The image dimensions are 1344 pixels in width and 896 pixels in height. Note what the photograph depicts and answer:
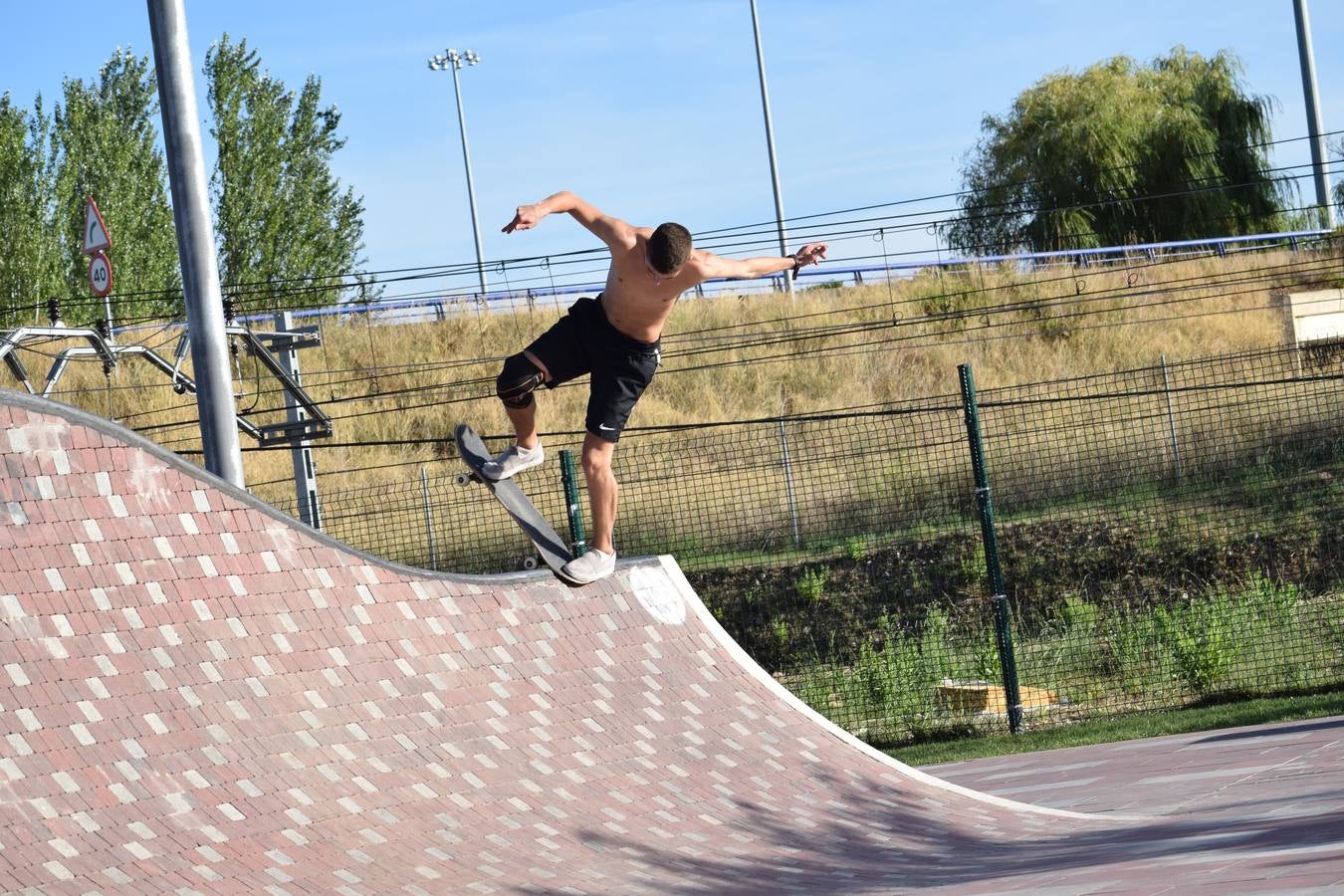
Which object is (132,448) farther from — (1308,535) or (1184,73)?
(1184,73)

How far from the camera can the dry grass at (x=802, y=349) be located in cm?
2731

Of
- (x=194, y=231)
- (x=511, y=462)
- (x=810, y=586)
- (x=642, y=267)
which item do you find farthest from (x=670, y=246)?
(x=810, y=586)

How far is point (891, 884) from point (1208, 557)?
37.5 ft

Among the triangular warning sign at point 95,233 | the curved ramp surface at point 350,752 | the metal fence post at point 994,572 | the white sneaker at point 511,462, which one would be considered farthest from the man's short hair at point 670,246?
the triangular warning sign at point 95,233

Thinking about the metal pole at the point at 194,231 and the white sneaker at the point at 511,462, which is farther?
the white sneaker at the point at 511,462

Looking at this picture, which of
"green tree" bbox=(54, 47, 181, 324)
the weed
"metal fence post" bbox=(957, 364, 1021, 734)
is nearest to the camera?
"metal fence post" bbox=(957, 364, 1021, 734)

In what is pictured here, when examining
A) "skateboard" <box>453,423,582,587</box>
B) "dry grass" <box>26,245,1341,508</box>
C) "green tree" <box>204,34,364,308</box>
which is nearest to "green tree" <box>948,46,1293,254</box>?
"dry grass" <box>26,245,1341,508</box>

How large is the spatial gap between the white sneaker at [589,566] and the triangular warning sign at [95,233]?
5.26 m

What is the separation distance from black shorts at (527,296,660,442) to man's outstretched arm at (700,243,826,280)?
2.08 ft

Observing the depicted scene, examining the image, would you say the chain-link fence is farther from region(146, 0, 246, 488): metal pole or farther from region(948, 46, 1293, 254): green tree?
region(948, 46, 1293, 254): green tree

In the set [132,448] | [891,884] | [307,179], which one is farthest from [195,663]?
[307,179]

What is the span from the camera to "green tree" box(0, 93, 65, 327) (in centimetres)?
3238

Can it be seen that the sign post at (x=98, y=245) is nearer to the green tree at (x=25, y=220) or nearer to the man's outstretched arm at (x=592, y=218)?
the man's outstretched arm at (x=592, y=218)

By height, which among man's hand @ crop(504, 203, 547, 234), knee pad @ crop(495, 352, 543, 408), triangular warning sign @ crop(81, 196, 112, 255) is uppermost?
triangular warning sign @ crop(81, 196, 112, 255)
